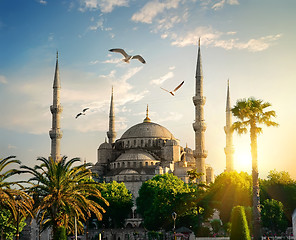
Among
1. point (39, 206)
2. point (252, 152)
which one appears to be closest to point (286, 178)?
point (252, 152)

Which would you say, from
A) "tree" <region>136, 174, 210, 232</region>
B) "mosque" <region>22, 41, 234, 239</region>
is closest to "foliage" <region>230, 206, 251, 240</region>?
"tree" <region>136, 174, 210, 232</region>

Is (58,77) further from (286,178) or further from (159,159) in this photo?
(286,178)

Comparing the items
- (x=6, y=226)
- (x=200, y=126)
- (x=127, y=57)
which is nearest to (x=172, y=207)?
(x=6, y=226)

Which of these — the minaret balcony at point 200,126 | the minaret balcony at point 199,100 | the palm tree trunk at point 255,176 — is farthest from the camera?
the minaret balcony at point 199,100

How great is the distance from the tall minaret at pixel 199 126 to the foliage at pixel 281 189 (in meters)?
15.1

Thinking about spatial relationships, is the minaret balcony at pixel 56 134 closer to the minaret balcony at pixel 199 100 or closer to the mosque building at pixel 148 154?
the mosque building at pixel 148 154

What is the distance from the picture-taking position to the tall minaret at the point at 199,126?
81.8m

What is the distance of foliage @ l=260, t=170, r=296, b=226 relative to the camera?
6462cm

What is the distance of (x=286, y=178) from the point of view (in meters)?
68.3

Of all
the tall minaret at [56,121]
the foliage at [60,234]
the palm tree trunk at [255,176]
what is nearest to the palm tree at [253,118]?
the palm tree trunk at [255,176]

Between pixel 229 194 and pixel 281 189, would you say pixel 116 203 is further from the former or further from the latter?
pixel 281 189

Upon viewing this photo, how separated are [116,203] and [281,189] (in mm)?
26297

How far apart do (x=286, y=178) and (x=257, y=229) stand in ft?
116

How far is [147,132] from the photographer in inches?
4446
